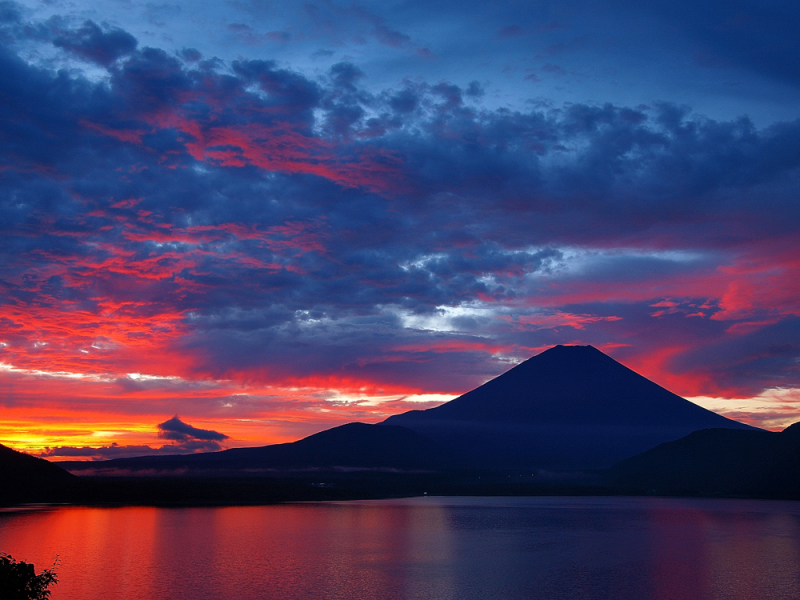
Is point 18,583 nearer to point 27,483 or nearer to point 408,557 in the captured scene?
point 408,557

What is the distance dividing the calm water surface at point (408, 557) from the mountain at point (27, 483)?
64.0m

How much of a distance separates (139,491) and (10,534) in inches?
4369

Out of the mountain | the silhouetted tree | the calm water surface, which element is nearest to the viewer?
the silhouetted tree

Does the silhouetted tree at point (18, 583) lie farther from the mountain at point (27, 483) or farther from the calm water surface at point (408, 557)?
the mountain at point (27, 483)

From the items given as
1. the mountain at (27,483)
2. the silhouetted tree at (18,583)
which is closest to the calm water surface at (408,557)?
the silhouetted tree at (18,583)

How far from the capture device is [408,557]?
75062mm

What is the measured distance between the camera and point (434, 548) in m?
82.4

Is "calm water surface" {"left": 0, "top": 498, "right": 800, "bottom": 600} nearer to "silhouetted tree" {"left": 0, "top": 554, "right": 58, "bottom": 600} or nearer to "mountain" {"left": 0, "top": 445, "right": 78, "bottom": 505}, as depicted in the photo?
"silhouetted tree" {"left": 0, "top": 554, "right": 58, "bottom": 600}

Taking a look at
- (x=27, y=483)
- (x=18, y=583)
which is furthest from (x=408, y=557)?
(x=27, y=483)

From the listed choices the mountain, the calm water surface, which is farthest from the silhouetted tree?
the mountain

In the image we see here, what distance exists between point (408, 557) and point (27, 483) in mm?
151075

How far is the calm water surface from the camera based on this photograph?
5541 centimetres

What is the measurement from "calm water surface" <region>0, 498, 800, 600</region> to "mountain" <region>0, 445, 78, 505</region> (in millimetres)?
63961

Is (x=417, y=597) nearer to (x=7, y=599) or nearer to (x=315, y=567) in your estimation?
(x=315, y=567)
